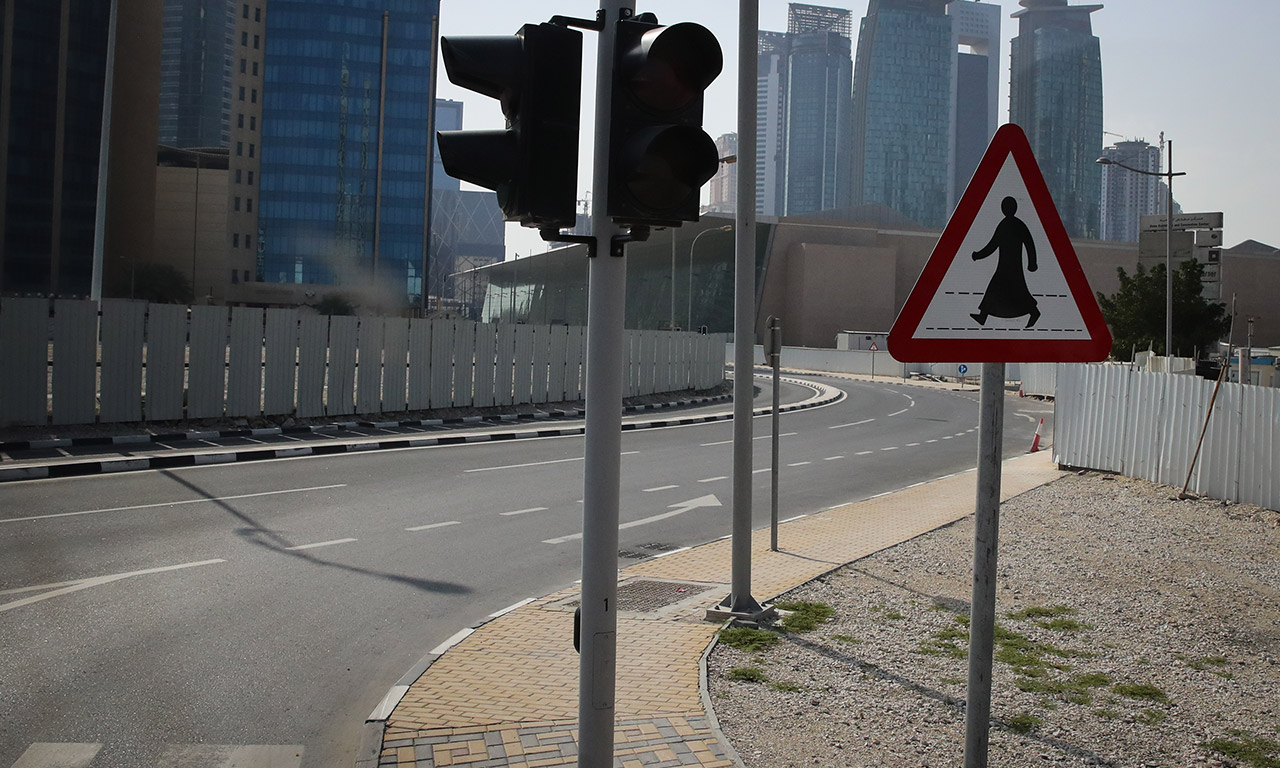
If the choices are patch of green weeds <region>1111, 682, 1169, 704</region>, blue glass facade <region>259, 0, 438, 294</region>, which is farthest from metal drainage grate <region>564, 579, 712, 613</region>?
blue glass facade <region>259, 0, 438, 294</region>

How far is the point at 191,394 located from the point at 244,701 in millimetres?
14594

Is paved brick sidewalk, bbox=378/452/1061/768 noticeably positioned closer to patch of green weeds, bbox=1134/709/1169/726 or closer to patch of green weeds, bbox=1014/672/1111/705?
patch of green weeds, bbox=1014/672/1111/705

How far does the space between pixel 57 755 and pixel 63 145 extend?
260 ft

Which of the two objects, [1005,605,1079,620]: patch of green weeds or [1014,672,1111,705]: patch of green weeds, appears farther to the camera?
[1005,605,1079,620]: patch of green weeds

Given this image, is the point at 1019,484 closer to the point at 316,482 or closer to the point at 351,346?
the point at 316,482

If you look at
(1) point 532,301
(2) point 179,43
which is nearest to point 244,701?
(1) point 532,301

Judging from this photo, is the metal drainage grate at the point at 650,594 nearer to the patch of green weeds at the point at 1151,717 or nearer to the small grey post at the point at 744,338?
the small grey post at the point at 744,338

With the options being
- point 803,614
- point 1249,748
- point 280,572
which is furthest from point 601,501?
point 280,572

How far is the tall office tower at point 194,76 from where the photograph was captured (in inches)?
5084

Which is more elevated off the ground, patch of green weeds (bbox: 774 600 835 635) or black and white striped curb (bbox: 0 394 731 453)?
black and white striped curb (bbox: 0 394 731 453)

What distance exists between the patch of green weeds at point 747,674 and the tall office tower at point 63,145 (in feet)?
235

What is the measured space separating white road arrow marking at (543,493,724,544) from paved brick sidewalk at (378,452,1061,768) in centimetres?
142

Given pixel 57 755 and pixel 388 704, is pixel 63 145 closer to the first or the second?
pixel 57 755

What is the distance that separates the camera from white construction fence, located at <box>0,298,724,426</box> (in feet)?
55.0
